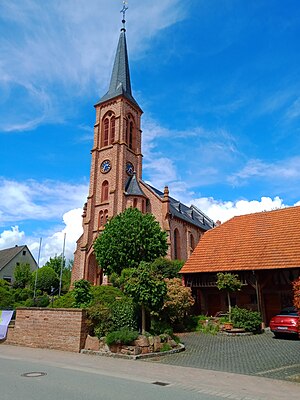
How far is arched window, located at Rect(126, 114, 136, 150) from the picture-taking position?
43.8 meters

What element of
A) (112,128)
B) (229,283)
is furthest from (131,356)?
(112,128)

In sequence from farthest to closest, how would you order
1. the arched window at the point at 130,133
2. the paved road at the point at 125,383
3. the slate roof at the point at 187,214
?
1. the arched window at the point at 130,133
2. the slate roof at the point at 187,214
3. the paved road at the point at 125,383

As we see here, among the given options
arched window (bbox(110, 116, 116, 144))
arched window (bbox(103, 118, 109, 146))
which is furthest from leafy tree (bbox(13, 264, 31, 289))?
arched window (bbox(110, 116, 116, 144))

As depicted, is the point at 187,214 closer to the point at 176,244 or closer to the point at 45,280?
the point at 176,244

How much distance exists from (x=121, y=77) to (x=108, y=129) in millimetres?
8561

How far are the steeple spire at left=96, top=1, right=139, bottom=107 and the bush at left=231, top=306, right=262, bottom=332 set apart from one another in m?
32.4

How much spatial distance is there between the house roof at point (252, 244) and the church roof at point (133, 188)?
13.0 metres

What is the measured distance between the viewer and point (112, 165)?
40.2 metres

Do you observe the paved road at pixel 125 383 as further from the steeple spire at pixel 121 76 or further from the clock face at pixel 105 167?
the steeple spire at pixel 121 76

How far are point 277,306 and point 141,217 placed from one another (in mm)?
13300

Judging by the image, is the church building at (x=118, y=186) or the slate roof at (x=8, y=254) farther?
the slate roof at (x=8, y=254)

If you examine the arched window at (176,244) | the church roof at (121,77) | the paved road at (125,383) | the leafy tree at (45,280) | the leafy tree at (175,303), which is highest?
the church roof at (121,77)

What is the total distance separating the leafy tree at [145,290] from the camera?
1396 cm

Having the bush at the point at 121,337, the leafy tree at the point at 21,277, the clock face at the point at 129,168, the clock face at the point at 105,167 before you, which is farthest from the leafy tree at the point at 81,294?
the leafy tree at the point at 21,277
